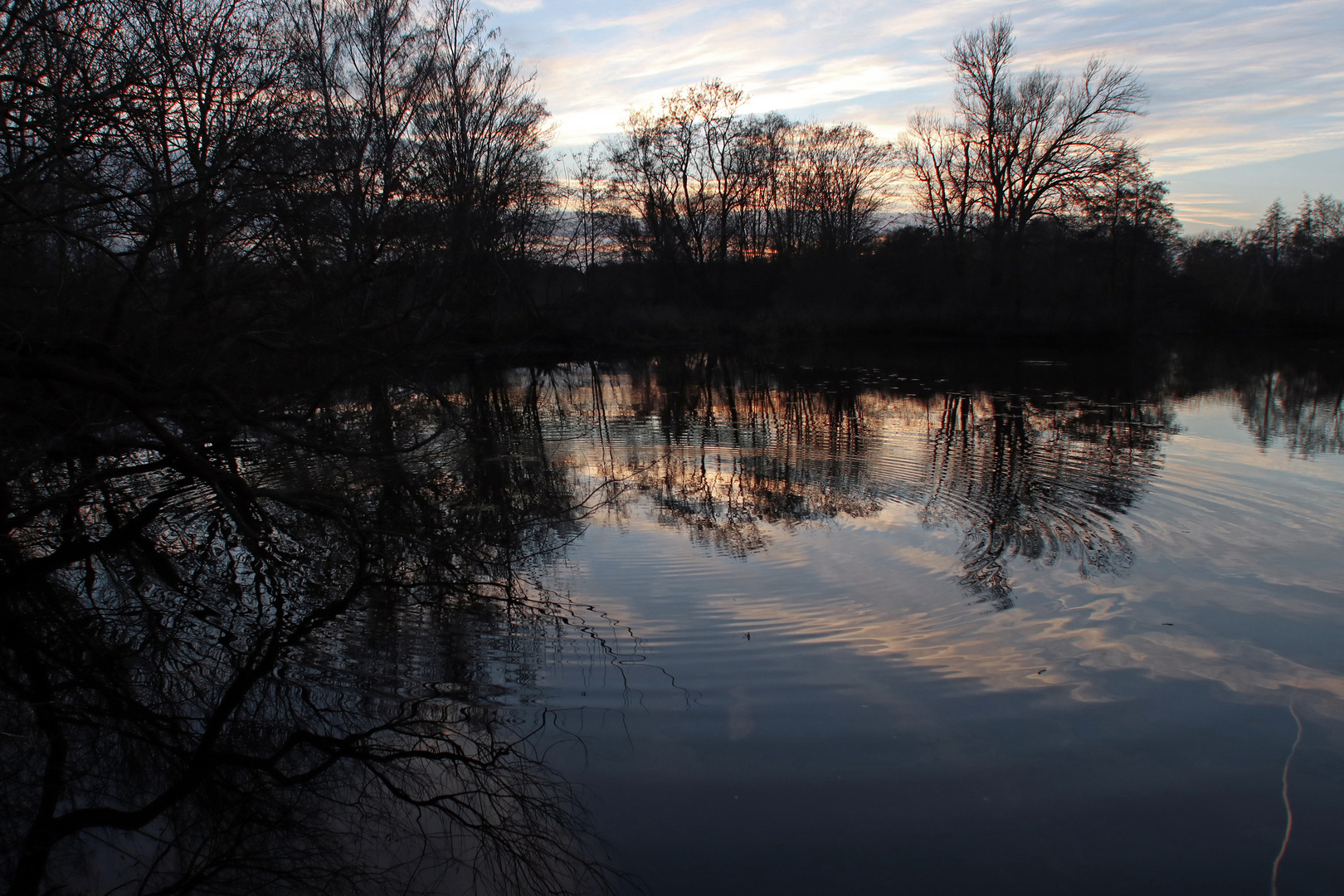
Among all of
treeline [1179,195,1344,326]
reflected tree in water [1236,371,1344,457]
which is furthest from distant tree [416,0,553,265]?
treeline [1179,195,1344,326]

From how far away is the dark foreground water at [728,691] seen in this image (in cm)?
343

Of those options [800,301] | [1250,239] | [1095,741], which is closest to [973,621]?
[1095,741]

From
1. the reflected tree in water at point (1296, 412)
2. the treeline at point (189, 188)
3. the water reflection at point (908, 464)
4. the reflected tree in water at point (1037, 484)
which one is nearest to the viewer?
the treeline at point (189, 188)

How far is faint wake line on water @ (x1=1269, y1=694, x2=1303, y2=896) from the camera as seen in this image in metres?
3.21

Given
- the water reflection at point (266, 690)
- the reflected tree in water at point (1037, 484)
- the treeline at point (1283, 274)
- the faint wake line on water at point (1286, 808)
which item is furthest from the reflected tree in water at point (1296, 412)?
the treeline at point (1283, 274)

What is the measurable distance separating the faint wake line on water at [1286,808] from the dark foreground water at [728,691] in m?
0.02

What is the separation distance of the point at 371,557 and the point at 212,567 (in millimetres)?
1395

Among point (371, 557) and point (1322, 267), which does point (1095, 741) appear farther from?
point (1322, 267)

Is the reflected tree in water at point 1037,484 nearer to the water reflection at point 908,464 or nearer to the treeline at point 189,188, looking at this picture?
the water reflection at point 908,464

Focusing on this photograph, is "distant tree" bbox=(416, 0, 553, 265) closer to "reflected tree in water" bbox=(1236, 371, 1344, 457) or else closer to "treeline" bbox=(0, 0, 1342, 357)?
"treeline" bbox=(0, 0, 1342, 357)

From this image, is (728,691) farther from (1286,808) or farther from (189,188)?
(189,188)

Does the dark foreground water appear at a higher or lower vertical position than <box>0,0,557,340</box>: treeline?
lower

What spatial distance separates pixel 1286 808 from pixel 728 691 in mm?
2618

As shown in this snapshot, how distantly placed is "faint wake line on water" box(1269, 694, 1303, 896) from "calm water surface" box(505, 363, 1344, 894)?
2 cm
